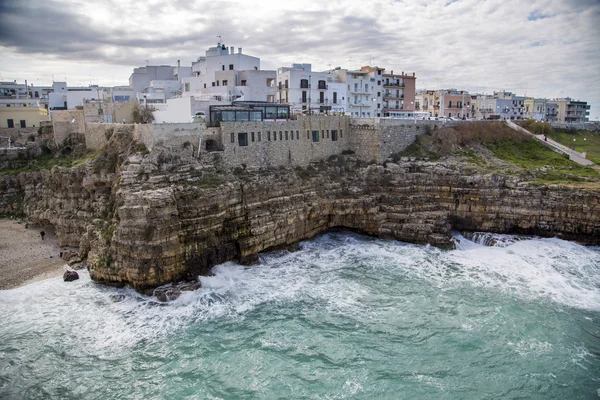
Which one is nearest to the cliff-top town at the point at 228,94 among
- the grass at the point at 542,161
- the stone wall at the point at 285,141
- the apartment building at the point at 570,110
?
the stone wall at the point at 285,141

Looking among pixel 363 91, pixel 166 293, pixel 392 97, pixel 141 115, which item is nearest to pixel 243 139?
pixel 141 115

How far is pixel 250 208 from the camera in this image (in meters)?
29.9

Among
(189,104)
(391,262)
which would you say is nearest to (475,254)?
(391,262)

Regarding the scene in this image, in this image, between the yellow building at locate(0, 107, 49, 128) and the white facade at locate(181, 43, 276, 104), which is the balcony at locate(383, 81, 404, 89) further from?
the yellow building at locate(0, 107, 49, 128)

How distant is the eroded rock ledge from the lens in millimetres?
25500

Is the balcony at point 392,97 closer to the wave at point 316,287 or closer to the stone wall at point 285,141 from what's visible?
the stone wall at point 285,141

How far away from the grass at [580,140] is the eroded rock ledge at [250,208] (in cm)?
2032

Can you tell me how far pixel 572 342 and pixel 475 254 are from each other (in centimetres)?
1092

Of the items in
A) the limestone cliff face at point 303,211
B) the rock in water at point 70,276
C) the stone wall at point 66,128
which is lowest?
the rock in water at point 70,276

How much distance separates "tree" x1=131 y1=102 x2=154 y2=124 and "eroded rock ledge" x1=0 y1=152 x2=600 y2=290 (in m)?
8.40

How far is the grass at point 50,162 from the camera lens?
1407 inches

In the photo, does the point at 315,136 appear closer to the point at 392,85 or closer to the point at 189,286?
the point at 189,286

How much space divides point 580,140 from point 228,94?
46.4 metres

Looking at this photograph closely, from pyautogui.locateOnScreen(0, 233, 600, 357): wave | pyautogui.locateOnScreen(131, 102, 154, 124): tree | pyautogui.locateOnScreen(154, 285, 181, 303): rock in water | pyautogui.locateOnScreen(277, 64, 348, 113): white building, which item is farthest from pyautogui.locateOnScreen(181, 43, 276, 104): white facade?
pyautogui.locateOnScreen(154, 285, 181, 303): rock in water
